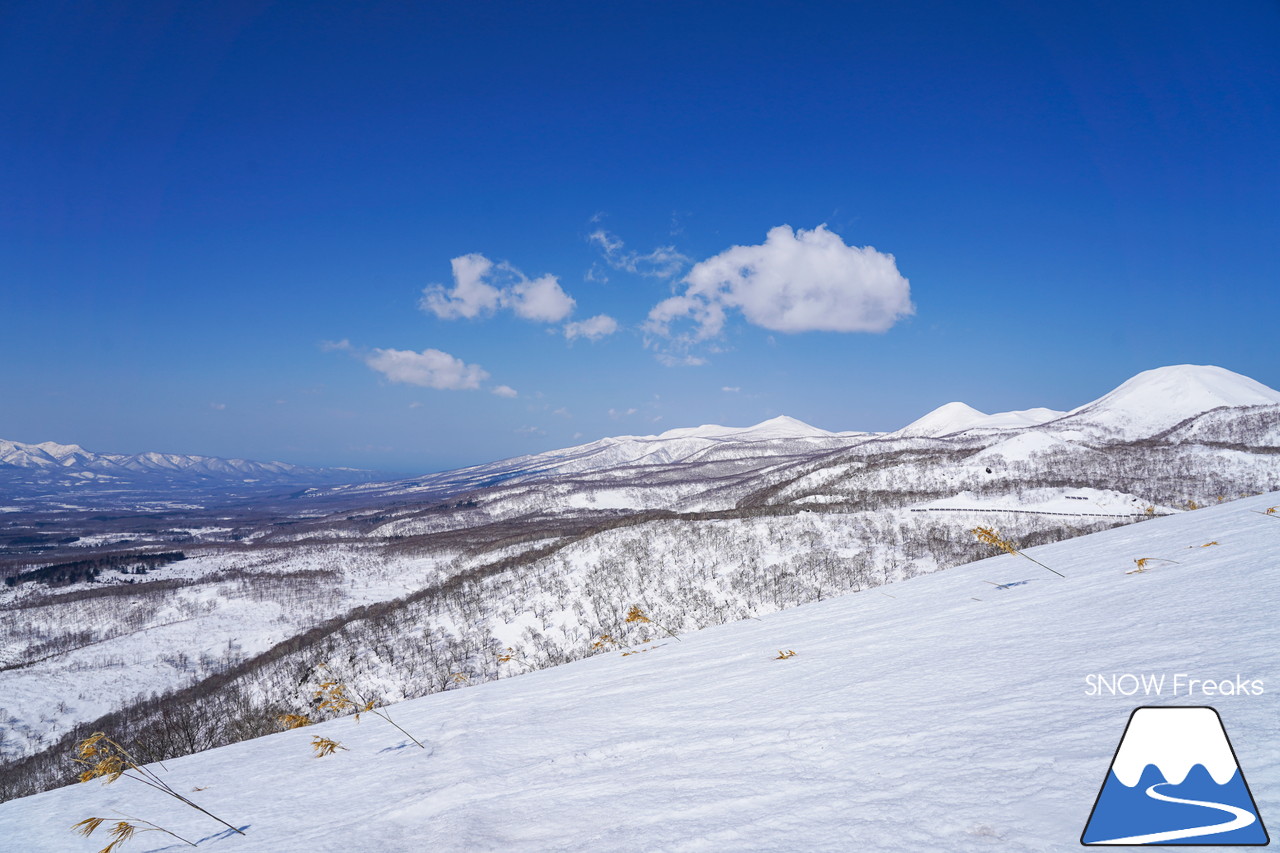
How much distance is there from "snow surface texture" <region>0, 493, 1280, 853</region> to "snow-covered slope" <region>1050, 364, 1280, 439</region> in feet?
450

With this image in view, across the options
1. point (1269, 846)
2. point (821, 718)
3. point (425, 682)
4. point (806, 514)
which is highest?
point (1269, 846)

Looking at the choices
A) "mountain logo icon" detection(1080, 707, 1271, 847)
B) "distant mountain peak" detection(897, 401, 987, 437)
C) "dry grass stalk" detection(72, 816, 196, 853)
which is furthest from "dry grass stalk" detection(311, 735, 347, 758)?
"distant mountain peak" detection(897, 401, 987, 437)

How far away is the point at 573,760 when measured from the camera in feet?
7.98

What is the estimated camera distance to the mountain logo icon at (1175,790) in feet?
3.67

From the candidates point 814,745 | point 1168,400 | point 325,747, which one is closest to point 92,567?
point 325,747

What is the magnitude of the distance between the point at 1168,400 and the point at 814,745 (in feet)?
524

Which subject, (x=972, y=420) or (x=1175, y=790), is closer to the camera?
(x=1175, y=790)

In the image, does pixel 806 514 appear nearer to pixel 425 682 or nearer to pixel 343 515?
pixel 425 682

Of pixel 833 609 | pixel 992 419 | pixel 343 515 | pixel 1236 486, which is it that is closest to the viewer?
pixel 833 609

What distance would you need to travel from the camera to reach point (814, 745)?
2.00 meters

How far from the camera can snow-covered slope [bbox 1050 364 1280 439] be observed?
106438 mm

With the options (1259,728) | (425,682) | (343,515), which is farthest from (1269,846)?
(343,515)

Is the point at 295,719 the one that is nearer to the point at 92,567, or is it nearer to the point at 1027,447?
the point at 1027,447

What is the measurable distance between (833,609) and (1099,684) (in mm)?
3442
